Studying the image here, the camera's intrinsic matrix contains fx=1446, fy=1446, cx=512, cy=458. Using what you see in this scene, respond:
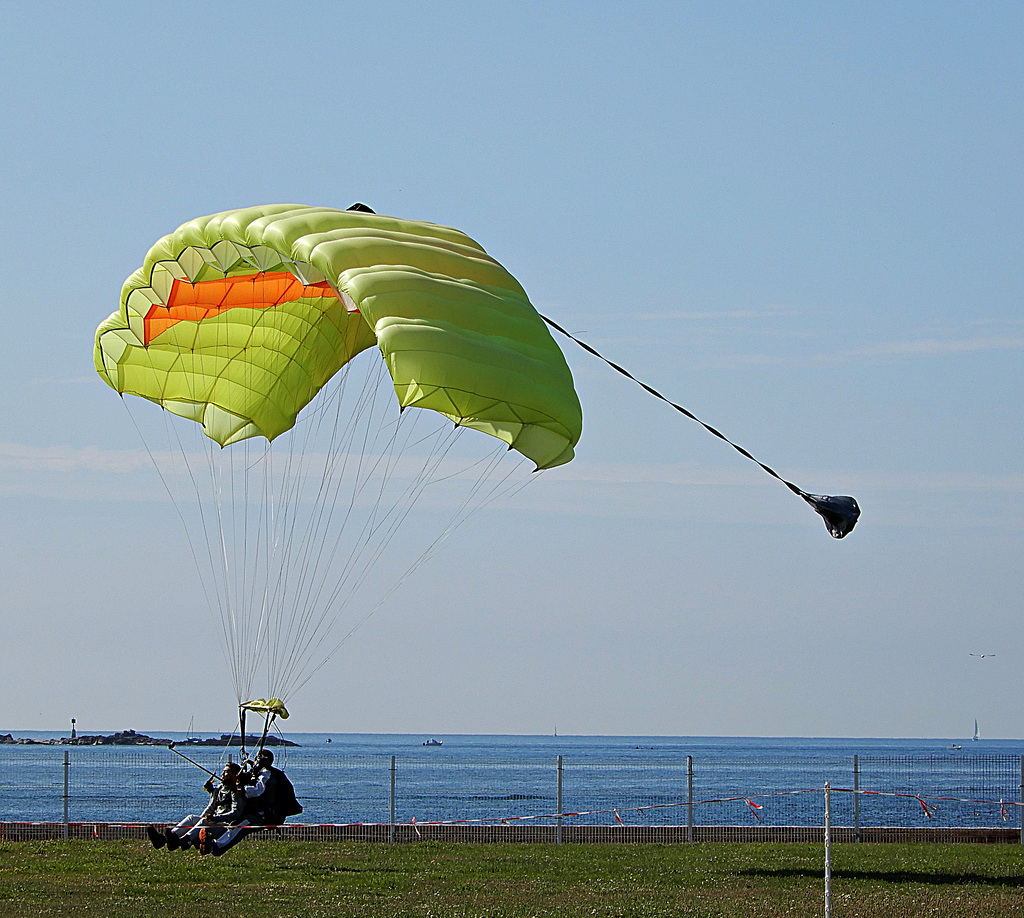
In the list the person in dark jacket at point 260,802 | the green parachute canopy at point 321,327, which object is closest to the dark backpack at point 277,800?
the person in dark jacket at point 260,802

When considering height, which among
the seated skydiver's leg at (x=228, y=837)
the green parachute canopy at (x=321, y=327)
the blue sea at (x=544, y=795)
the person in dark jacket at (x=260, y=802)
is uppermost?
the green parachute canopy at (x=321, y=327)

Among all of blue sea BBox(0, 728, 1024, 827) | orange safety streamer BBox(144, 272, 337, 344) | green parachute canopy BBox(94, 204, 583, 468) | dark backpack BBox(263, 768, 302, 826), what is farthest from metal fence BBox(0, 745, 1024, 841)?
orange safety streamer BBox(144, 272, 337, 344)

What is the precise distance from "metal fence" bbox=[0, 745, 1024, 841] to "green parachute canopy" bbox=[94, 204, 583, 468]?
628cm

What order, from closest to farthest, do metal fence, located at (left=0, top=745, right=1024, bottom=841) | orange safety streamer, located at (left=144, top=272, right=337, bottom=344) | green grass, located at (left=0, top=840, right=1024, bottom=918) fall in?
1. green grass, located at (left=0, top=840, right=1024, bottom=918)
2. orange safety streamer, located at (left=144, top=272, right=337, bottom=344)
3. metal fence, located at (left=0, top=745, right=1024, bottom=841)

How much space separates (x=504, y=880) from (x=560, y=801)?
4.60 meters

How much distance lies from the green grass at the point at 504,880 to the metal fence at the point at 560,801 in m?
0.88

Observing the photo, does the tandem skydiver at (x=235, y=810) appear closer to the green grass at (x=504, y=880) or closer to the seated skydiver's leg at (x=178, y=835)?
the seated skydiver's leg at (x=178, y=835)

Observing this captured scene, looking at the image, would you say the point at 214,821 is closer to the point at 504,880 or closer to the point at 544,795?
the point at 504,880

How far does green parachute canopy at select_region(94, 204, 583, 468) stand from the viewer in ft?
36.6

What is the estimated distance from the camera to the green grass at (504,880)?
494 inches

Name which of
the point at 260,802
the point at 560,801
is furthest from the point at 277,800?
the point at 560,801

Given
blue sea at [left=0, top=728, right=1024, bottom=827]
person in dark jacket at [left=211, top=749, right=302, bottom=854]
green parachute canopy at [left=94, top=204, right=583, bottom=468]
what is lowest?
blue sea at [left=0, top=728, right=1024, bottom=827]

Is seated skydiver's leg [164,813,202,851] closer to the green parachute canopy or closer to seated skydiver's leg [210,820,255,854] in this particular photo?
seated skydiver's leg [210,820,255,854]

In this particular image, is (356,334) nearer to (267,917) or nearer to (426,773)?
(267,917)
